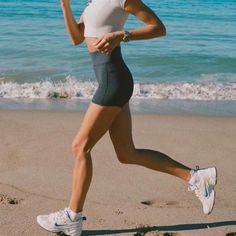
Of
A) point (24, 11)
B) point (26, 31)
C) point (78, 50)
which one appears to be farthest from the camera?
point (24, 11)

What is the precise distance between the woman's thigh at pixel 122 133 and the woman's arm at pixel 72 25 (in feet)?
2.08

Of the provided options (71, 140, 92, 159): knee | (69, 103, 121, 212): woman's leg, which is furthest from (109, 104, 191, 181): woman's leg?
(71, 140, 92, 159): knee

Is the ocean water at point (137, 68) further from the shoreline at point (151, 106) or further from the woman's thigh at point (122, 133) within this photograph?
the woman's thigh at point (122, 133)

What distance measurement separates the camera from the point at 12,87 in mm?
10711

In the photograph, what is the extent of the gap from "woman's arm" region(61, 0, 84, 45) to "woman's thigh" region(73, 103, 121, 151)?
60 cm

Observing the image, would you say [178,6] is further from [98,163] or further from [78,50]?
[98,163]

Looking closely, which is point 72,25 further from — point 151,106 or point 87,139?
point 151,106

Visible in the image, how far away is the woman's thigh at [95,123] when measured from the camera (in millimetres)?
3662

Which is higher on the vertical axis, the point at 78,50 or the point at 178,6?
the point at 78,50

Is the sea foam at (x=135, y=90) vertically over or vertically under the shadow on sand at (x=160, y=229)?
under

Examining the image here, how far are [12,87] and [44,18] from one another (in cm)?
1650

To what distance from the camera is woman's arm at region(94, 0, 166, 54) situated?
3463 millimetres

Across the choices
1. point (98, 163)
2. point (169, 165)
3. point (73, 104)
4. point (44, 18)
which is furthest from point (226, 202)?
point (44, 18)

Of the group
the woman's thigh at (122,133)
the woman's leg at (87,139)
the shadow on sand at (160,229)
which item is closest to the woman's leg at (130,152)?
the woman's thigh at (122,133)
